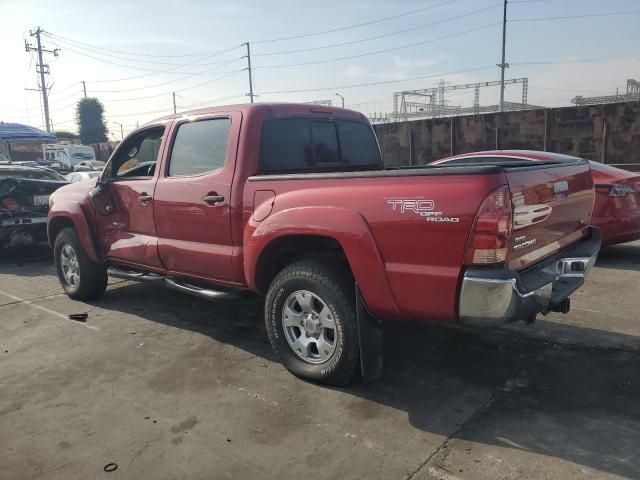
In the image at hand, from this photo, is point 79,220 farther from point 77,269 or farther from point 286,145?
point 286,145

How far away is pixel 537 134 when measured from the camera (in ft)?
43.8

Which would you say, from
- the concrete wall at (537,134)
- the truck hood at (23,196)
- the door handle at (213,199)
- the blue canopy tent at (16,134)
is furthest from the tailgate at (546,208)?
the blue canopy tent at (16,134)

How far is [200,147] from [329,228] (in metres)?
1.73

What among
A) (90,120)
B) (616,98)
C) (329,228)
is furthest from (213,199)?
(90,120)

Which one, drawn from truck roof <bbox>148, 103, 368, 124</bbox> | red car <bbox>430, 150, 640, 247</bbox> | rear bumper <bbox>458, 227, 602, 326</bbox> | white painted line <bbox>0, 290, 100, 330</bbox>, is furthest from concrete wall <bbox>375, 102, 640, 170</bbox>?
white painted line <bbox>0, 290, 100, 330</bbox>

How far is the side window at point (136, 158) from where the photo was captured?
5.22 metres

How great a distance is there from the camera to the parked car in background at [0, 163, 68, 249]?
8.20 metres

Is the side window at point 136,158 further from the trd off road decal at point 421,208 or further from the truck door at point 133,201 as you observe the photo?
the trd off road decal at point 421,208

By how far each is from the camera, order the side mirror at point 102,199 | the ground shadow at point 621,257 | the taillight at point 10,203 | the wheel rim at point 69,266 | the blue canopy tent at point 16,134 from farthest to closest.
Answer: the blue canopy tent at point 16,134 → the taillight at point 10,203 → the ground shadow at point 621,257 → the wheel rim at point 69,266 → the side mirror at point 102,199

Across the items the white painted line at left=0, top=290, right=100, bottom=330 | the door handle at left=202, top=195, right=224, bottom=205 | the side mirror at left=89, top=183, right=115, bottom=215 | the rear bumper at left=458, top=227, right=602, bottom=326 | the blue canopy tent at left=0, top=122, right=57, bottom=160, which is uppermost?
the blue canopy tent at left=0, top=122, right=57, bottom=160

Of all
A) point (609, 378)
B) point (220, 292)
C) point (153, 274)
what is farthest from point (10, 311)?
point (609, 378)

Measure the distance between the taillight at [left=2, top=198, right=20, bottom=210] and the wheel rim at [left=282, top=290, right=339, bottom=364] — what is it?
654cm

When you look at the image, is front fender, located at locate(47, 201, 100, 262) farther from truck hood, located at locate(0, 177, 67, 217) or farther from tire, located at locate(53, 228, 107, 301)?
truck hood, located at locate(0, 177, 67, 217)

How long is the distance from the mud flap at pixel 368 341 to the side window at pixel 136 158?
2.93 meters
